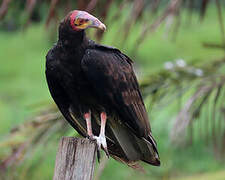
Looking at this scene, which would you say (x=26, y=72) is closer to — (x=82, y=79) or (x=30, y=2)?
(x=30, y=2)

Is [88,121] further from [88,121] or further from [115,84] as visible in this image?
[115,84]

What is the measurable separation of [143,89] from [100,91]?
146 cm

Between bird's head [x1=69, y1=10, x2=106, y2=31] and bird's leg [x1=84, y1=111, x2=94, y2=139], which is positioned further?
bird's leg [x1=84, y1=111, x2=94, y2=139]

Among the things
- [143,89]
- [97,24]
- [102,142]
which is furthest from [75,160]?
[143,89]

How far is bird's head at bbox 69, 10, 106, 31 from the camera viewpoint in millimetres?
3094

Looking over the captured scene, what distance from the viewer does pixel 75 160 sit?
2.82 m

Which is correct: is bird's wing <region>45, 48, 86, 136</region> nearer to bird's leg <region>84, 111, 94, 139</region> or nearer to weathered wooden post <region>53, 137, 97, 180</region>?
bird's leg <region>84, 111, 94, 139</region>

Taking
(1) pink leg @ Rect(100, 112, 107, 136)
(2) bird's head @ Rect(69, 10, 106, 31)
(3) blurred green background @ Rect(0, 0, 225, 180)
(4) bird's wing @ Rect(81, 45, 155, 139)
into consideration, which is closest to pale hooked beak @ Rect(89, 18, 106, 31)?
(2) bird's head @ Rect(69, 10, 106, 31)

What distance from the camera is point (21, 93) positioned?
9.09 meters

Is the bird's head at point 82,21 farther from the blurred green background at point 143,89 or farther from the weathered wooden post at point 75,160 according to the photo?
the blurred green background at point 143,89

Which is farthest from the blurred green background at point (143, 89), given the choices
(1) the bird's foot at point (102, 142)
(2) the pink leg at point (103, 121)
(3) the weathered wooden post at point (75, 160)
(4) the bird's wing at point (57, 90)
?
(3) the weathered wooden post at point (75, 160)

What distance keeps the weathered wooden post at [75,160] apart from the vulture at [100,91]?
34 cm

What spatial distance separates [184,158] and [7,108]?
262 centimetres

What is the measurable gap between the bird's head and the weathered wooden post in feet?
1.91
